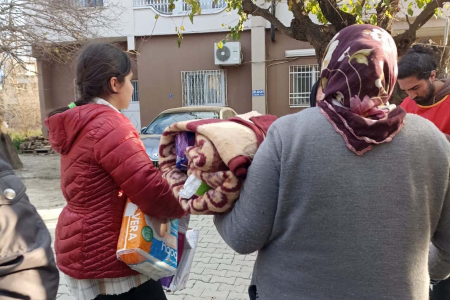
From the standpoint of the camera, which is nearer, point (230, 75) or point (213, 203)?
point (213, 203)

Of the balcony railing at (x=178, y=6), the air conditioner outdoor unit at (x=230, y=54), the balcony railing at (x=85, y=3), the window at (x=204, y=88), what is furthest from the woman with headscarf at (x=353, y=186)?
the balcony railing at (x=178, y=6)

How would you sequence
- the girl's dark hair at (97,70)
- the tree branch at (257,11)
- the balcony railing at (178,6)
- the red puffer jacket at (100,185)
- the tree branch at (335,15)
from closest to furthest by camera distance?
1. the red puffer jacket at (100,185)
2. the girl's dark hair at (97,70)
3. the tree branch at (335,15)
4. the tree branch at (257,11)
5. the balcony railing at (178,6)

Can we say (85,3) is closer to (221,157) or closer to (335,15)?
(335,15)

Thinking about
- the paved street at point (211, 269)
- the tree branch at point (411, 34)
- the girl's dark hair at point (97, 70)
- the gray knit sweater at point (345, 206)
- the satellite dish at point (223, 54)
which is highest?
the satellite dish at point (223, 54)

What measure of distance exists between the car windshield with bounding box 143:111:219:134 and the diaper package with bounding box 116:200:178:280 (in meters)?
5.39

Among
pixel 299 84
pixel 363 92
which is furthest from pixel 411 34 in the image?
pixel 299 84

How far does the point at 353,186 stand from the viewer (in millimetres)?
1058

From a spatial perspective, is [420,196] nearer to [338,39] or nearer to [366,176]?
[366,176]

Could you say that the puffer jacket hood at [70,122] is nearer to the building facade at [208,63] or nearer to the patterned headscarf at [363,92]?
the patterned headscarf at [363,92]

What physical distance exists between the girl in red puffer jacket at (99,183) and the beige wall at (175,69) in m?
10.1

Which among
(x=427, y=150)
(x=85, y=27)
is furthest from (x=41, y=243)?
(x=85, y=27)

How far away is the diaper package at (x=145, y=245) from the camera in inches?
62.5

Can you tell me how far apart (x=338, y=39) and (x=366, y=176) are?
0.46 meters

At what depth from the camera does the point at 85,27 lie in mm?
A: 7906
